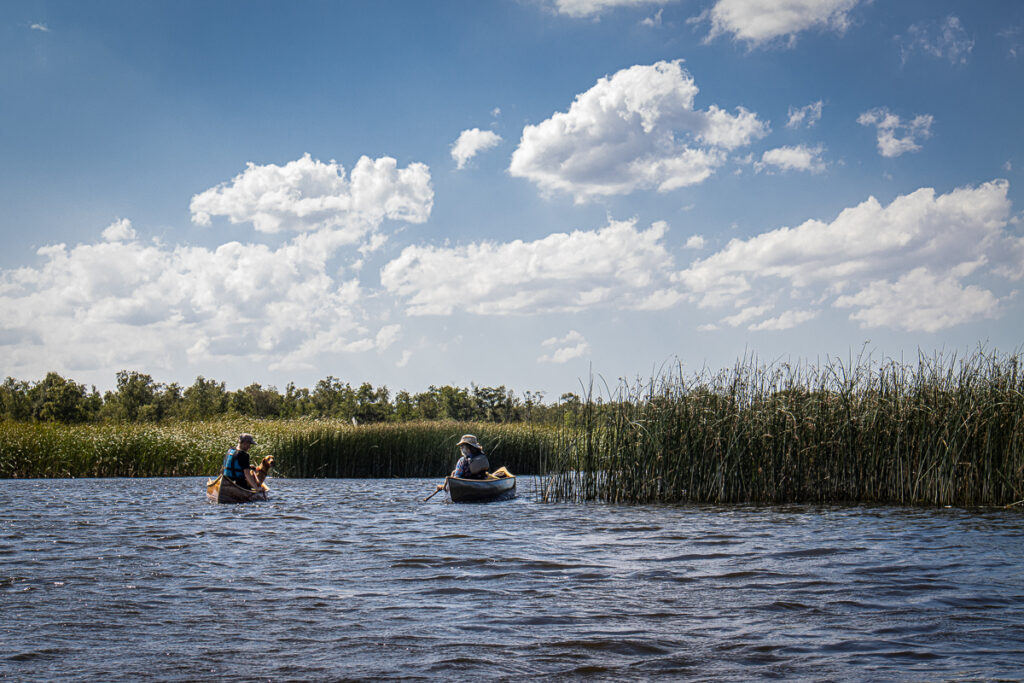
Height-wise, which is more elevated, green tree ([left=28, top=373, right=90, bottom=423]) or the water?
green tree ([left=28, top=373, right=90, bottom=423])

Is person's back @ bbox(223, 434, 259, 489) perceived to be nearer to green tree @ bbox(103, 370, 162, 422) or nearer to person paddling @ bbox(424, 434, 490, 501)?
person paddling @ bbox(424, 434, 490, 501)

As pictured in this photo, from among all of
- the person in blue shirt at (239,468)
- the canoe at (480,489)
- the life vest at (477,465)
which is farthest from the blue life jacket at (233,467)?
the life vest at (477,465)

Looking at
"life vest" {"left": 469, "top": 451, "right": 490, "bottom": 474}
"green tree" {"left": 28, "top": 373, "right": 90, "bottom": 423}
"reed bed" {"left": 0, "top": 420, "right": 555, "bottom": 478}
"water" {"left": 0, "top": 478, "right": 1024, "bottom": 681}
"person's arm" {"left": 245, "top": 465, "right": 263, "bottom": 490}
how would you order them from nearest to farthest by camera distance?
1. "water" {"left": 0, "top": 478, "right": 1024, "bottom": 681}
2. "life vest" {"left": 469, "top": 451, "right": 490, "bottom": 474}
3. "person's arm" {"left": 245, "top": 465, "right": 263, "bottom": 490}
4. "reed bed" {"left": 0, "top": 420, "right": 555, "bottom": 478}
5. "green tree" {"left": 28, "top": 373, "right": 90, "bottom": 423}

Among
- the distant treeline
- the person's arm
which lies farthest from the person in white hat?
the distant treeline

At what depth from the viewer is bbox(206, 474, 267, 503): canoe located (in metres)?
20.1

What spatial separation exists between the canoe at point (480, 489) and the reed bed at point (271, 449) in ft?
45.3

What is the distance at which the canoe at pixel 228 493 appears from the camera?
2008 cm

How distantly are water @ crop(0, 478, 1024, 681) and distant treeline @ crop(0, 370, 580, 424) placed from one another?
5787 cm

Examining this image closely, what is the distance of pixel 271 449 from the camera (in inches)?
1421

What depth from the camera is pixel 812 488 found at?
16719 millimetres

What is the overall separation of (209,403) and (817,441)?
76.1 metres

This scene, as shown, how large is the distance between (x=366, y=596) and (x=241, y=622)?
1.51 metres

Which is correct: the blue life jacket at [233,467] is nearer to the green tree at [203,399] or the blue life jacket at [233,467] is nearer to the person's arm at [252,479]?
the person's arm at [252,479]

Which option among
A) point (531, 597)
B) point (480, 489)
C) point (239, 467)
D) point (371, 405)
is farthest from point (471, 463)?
point (371, 405)
